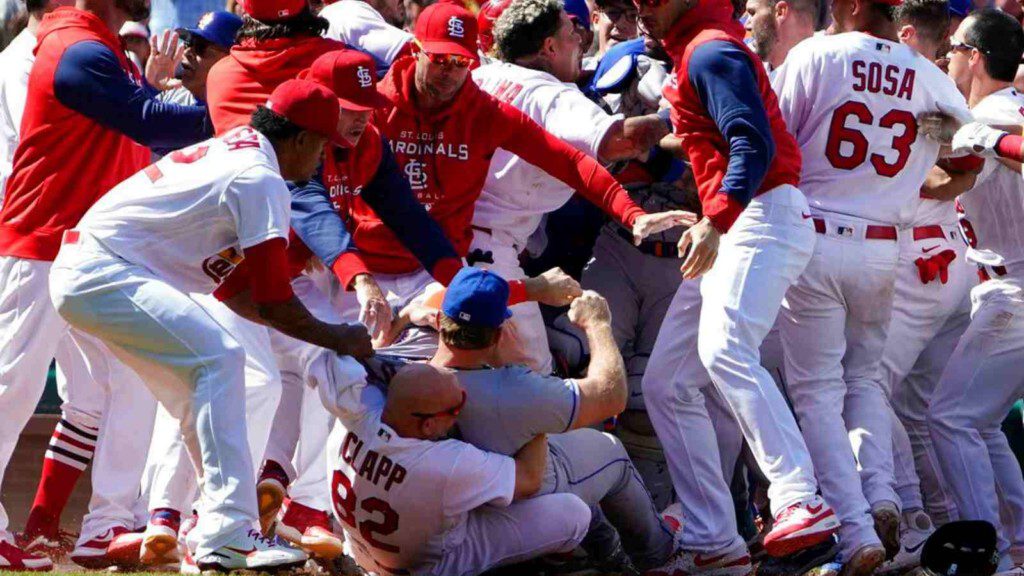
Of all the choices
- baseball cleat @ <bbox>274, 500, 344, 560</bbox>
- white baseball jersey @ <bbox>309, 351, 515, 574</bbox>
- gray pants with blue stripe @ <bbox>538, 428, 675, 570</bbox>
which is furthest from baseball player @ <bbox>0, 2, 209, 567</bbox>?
gray pants with blue stripe @ <bbox>538, 428, 675, 570</bbox>

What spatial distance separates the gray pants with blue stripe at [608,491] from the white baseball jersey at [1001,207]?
Result: 1.85 m

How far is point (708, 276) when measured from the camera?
595 cm

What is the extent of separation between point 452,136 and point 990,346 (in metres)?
2.39

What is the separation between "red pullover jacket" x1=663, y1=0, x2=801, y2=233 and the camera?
5.58 m

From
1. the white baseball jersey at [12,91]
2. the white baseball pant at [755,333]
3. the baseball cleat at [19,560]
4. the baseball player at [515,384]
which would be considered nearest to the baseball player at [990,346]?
the white baseball pant at [755,333]

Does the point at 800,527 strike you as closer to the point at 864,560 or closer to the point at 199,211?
the point at 864,560

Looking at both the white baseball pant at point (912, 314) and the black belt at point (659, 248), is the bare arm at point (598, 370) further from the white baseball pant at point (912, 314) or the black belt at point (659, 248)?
the white baseball pant at point (912, 314)

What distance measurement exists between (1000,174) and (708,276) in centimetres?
164

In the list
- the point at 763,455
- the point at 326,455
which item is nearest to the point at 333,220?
the point at 326,455

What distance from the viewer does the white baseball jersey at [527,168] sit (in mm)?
6688

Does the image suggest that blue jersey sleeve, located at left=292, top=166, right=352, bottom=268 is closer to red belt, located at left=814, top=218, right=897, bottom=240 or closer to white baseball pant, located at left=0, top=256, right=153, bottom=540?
white baseball pant, located at left=0, top=256, right=153, bottom=540

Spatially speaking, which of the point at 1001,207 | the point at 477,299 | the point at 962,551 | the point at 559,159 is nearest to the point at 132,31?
the point at 559,159

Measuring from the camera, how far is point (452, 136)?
649 cm

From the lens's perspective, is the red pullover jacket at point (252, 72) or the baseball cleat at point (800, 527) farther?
the red pullover jacket at point (252, 72)
